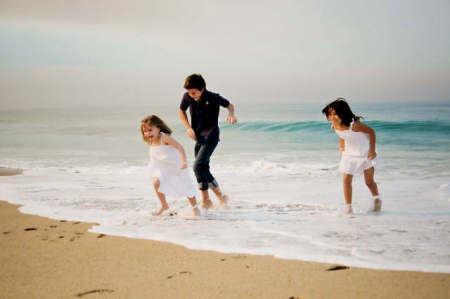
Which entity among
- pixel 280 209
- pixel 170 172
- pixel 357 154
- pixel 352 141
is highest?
pixel 352 141

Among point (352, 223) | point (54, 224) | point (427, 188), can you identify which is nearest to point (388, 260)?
point (352, 223)

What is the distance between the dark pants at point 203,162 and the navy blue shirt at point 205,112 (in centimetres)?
7

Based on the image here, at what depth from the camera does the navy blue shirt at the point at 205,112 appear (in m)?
4.18

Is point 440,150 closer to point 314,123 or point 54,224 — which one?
point 314,123

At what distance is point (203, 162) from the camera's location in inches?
168

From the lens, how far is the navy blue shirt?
418 cm

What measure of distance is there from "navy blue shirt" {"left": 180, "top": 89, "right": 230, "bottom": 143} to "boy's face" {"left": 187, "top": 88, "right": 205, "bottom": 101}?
64 millimetres

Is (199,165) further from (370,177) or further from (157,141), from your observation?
(370,177)

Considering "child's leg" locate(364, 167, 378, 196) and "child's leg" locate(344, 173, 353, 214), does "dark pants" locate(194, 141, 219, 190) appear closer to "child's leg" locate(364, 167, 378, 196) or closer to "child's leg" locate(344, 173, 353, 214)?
"child's leg" locate(344, 173, 353, 214)

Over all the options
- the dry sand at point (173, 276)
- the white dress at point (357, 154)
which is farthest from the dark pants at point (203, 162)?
the white dress at point (357, 154)

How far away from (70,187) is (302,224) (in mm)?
4073

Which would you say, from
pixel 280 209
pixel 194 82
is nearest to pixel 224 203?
pixel 280 209

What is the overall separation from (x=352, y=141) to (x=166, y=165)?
2.18 m

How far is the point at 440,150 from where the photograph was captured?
465 inches
